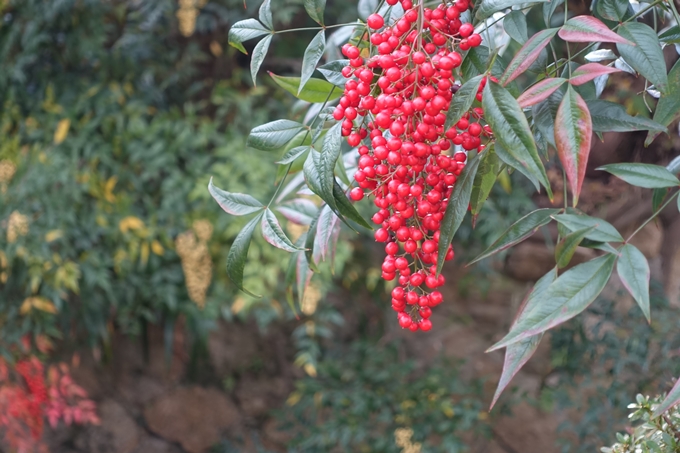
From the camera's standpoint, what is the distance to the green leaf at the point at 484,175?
1.77 ft

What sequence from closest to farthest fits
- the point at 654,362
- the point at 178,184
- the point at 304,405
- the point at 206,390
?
the point at 654,362
the point at 178,184
the point at 304,405
the point at 206,390

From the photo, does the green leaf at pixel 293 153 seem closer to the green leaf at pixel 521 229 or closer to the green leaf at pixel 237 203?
the green leaf at pixel 237 203

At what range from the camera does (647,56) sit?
0.50 m

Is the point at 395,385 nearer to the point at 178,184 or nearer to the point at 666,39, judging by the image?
the point at 178,184

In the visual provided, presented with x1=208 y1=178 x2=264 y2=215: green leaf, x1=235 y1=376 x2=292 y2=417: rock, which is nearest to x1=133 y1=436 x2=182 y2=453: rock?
x1=235 y1=376 x2=292 y2=417: rock

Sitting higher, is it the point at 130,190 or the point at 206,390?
the point at 130,190

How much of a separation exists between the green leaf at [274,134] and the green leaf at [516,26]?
22 cm

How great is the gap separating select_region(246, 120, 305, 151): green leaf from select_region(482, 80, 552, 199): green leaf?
25 centimetres

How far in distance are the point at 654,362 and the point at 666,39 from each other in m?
1.16

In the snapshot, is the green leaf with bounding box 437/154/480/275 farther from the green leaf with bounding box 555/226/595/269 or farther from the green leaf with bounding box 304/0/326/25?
the green leaf with bounding box 304/0/326/25

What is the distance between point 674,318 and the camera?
1531mm

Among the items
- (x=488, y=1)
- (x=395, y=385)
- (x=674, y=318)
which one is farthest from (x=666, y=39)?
(x=395, y=385)

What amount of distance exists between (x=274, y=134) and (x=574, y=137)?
318 mm

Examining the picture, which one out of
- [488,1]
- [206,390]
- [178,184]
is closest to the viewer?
[488,1]
